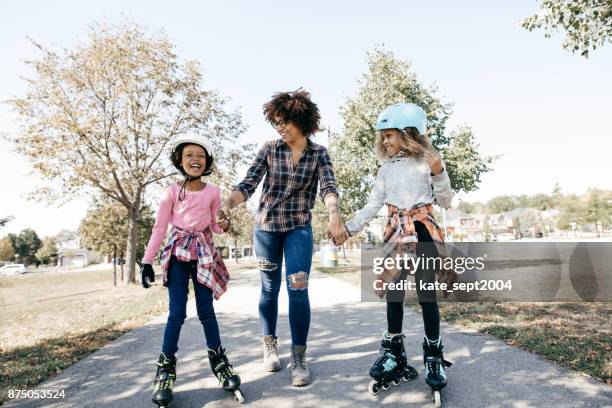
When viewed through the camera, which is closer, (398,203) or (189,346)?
(398,203)

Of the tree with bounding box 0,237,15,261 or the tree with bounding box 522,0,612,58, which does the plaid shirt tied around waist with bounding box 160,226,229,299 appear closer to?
the tree with bounding box 522,0,612,58

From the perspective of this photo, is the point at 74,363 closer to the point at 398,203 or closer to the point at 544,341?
the point at 398,203

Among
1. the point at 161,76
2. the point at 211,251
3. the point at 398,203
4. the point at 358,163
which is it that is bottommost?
the point at 211,251

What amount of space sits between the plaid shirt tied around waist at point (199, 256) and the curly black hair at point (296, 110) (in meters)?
1.17

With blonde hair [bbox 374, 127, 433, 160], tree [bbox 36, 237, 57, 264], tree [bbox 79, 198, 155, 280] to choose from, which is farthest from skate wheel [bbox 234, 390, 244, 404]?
tree [bbox 36, 237, 57, 264]

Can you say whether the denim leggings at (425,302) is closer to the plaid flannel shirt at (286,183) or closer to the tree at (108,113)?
the plaid flannel shirt at (286,183)

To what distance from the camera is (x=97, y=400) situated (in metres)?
2.67

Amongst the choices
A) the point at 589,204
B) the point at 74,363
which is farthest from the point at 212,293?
the point at 589,204

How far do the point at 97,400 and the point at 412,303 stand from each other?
5.11 metres

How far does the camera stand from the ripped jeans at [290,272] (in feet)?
10.0

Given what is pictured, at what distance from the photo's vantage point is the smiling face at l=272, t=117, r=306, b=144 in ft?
Result: 10.7

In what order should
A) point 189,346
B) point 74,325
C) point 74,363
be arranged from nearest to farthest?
point 74,363 < point 189,346 < point 74,325

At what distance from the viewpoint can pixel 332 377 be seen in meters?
2.96

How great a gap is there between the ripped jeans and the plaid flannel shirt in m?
0.09
